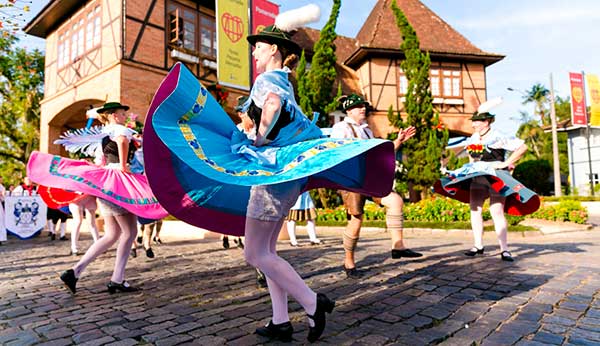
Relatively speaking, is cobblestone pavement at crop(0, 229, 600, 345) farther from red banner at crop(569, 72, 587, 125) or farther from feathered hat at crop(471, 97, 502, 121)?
red banner at crop(569, 72, 587, 125)

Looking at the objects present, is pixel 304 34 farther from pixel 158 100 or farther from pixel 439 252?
pixel 158 100

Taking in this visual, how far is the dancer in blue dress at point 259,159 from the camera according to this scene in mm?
2504

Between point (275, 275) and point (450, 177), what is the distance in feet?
13.6

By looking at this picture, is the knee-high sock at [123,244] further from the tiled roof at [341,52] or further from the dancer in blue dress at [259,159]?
the tiled roof at [341,52]

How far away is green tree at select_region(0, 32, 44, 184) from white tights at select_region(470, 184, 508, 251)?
90.6 ft

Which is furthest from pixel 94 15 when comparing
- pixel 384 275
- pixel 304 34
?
pixel 384 275

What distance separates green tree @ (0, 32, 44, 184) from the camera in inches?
1005

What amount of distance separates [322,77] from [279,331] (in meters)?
14.8

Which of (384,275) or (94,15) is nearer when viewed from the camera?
(384,275)

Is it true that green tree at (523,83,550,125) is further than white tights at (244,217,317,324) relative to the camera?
Yes

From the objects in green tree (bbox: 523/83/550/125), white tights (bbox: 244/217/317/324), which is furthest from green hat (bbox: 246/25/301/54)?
green tree (bbox: 523/83/550/125)

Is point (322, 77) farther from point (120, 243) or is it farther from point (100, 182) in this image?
point (120, 243)

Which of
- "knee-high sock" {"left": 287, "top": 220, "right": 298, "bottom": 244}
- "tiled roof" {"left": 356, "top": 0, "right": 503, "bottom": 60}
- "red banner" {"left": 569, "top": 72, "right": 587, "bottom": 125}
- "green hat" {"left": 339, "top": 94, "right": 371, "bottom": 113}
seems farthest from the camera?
"red banner" {"left": 569, "top": 72, "right": 587, "bottom": 125}

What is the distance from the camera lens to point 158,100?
2.58 meters
